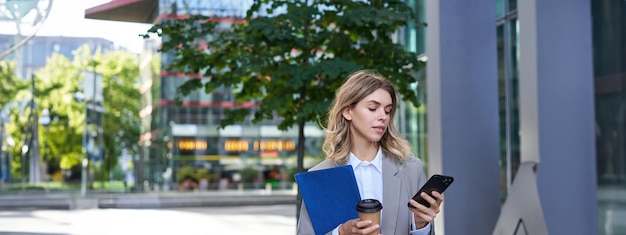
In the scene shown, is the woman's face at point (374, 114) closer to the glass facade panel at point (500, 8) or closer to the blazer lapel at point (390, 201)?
the blazer lapel at point (390, 201)

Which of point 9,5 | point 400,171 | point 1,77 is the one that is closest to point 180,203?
point 1,77

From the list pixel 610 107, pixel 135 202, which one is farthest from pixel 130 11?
pixel 135 202

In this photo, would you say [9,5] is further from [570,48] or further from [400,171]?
[400,171]

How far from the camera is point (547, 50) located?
852 cm

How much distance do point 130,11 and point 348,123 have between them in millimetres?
9377

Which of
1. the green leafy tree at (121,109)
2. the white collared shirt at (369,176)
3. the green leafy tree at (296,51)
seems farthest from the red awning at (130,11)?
the green leafy tree at (121,109)

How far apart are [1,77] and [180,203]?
30.4 ft

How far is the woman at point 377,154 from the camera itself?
3.12 meters

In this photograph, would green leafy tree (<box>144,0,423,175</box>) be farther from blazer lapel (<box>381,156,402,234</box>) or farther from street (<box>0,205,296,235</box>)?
street (<box>0,205,296,235</box>)

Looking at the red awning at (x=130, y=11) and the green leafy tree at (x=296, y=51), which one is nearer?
the green leafy tree at (x=296, y=51)

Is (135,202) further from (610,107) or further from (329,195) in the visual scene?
(329,195)

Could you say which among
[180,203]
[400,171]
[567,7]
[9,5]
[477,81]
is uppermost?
[9,5]

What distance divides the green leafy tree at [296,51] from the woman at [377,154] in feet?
20.7

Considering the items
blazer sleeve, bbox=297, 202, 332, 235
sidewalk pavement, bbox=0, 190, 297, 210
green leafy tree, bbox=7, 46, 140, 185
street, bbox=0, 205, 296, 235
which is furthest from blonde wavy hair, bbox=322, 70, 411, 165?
green leafy tree, bbox=7, 46, 140, 185
